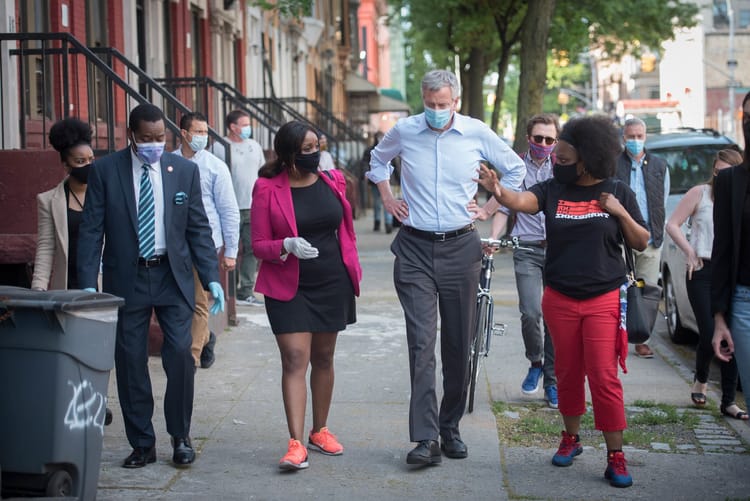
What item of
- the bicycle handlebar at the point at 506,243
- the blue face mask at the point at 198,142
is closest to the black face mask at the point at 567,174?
the bicycle handlebar at the point at 506,243

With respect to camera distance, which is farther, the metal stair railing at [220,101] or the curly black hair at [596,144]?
the metal stair railing at [220,101]

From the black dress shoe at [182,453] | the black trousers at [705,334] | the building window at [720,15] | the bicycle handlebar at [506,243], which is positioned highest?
the building window at [720,15]

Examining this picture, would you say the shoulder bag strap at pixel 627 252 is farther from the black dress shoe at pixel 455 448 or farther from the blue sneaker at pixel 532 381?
the blue sneaker at pixel 532 381

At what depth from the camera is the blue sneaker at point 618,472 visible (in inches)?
234

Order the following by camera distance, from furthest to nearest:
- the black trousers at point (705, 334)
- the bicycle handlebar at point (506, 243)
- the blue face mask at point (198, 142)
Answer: the blue face mask at point (198, 142) < the black trousers at point (705, 334) < the bicycle handlebar at point (506, 243)

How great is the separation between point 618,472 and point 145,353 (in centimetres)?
250

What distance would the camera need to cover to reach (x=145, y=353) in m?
6.26

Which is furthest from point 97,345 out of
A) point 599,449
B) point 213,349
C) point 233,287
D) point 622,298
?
point 233,287

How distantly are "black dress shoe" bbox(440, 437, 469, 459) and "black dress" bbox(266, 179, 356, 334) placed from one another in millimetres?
893

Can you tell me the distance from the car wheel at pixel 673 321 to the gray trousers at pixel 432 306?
4.67 metres

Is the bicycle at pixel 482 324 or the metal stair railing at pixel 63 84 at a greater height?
the metal stair railing at pixel 63 84

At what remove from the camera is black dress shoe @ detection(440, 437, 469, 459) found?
6.53 m

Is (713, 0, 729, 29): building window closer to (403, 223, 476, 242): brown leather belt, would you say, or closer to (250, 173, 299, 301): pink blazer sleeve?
(403, 223, 476, 242): brown leather belt

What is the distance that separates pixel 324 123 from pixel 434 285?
2571 centimetres
